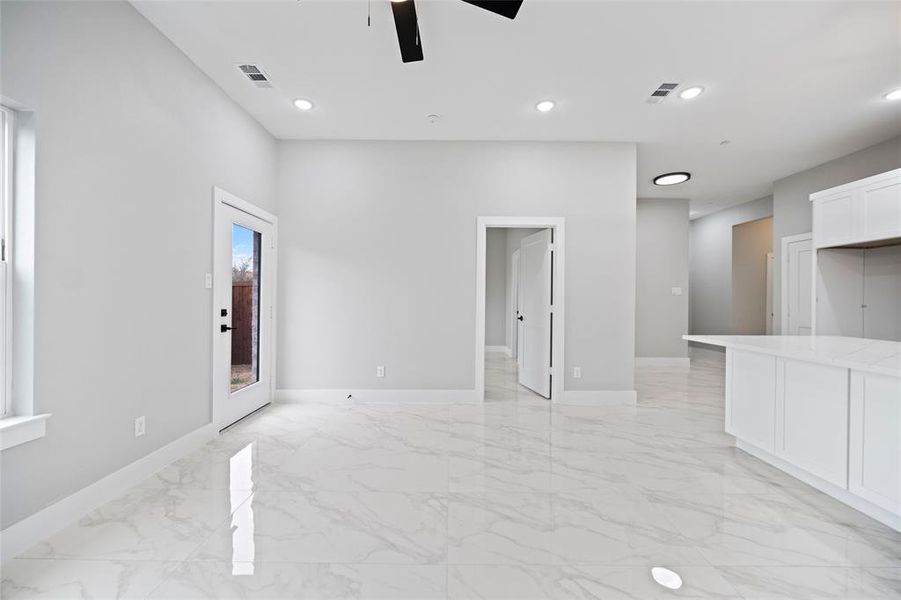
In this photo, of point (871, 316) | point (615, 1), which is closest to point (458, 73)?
point (615, 1)

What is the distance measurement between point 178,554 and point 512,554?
1.53 m

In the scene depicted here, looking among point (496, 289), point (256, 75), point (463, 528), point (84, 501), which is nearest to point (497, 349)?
point (496, 289)

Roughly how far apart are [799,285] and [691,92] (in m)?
4.05

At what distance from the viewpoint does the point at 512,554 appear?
1.68 meters

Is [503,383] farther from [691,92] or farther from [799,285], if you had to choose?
[799,285]

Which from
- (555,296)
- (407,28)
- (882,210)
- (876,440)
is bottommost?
(876,440)

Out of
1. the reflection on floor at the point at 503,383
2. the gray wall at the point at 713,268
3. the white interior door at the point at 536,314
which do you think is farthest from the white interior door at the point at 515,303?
the gray wall at the point at 713,268

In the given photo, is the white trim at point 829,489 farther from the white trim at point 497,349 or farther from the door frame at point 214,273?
the white trim at point 497,349

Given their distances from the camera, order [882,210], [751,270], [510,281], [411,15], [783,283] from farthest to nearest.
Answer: [751,270]
[510,281]
[783,283]
[882,210]
[411,15]

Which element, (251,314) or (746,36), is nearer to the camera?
(746,36)

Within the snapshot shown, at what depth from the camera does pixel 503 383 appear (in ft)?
16.4

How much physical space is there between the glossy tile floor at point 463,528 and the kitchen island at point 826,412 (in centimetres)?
15

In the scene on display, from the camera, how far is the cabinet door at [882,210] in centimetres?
329

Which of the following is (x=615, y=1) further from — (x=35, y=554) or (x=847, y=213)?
(x=35, y=554)
